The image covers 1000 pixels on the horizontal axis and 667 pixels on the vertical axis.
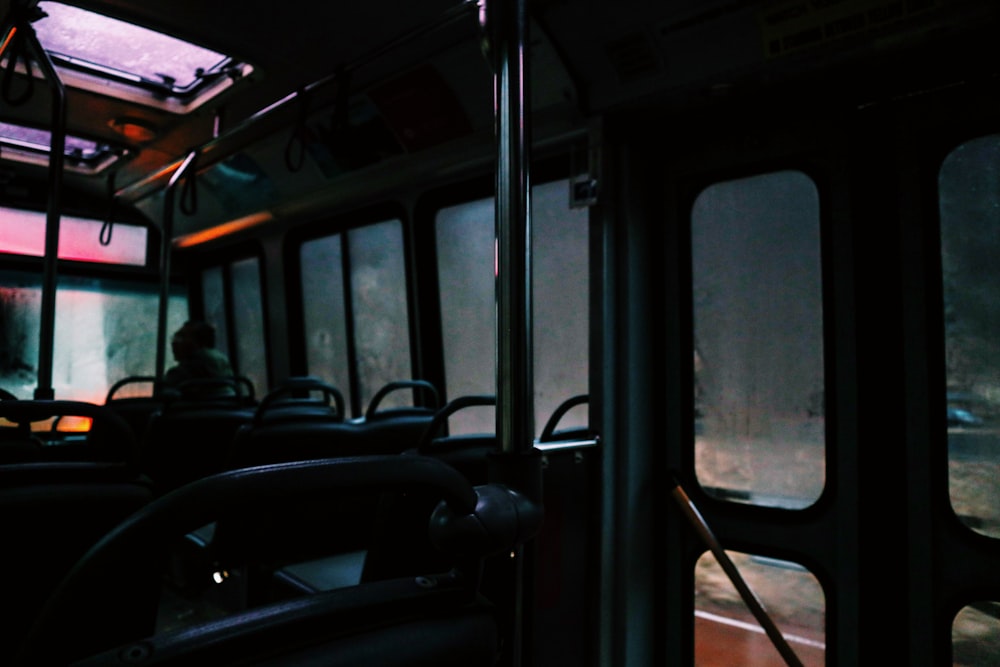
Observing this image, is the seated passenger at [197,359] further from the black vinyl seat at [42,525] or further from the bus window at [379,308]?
the black vinyl seat at [42,525]

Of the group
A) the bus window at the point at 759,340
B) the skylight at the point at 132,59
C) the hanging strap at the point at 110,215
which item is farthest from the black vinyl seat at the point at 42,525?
the hanging strap at the point at 110,215

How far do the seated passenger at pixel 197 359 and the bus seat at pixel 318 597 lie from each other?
3662 mm

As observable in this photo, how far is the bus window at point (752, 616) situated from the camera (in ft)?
6.46

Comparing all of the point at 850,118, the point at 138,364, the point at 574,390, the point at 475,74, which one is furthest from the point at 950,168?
the point at 138,364

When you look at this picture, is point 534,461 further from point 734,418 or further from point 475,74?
point 475,74

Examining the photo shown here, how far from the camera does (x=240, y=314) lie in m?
5.05

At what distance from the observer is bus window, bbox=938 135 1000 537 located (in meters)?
1.72

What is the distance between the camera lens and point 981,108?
5.67ft

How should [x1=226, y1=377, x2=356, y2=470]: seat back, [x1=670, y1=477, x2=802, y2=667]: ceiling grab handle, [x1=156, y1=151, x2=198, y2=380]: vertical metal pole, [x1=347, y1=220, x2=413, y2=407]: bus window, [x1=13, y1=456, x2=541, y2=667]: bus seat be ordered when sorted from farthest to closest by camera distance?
1. [x1=347, y1=220, x2=413, y2=407]: bus window
2. [x1=156, y1=151, x2=198, y2=380]: vertical metal pole
3. [x1=226, y1=377, x2=356, y2=470]: seat back
4. [x1=670, y1=477, x2=802, y2=667]: ceiling grab handle
5. [x1=13, y1=456, x2=541, y2=667]: bus seat

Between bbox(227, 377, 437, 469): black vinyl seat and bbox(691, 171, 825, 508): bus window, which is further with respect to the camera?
bbox(227, 377, 437, 469): black vinyl seat

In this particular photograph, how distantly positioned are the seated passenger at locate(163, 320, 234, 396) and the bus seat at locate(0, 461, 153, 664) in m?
3.08

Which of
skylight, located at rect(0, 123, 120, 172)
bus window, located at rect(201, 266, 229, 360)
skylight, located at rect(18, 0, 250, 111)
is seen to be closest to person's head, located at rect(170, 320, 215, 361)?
bus window, located at rect(201, 266, 229, 360)

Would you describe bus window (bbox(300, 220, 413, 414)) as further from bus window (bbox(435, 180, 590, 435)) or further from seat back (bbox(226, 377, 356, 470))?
seat back (bbox(226, 377, 356, 470))

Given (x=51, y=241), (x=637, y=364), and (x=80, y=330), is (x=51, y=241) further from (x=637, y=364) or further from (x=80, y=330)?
(x=80, y=330)
